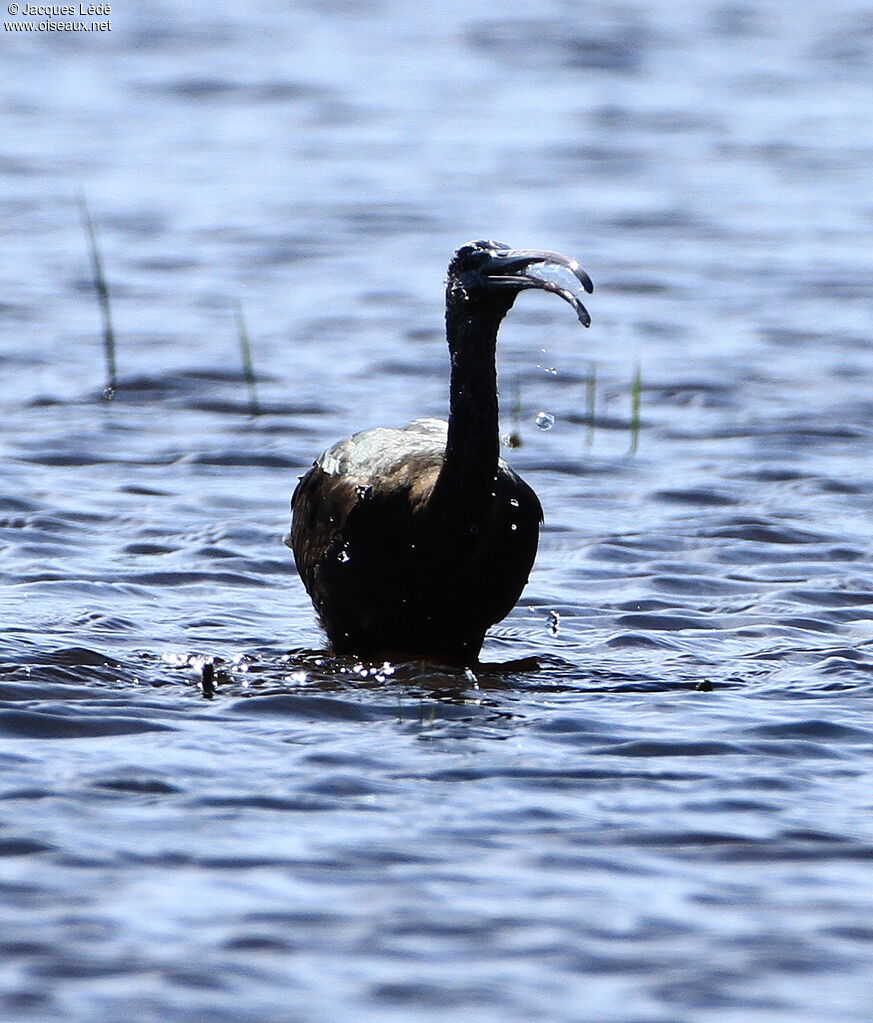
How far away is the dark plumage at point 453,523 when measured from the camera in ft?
22.0

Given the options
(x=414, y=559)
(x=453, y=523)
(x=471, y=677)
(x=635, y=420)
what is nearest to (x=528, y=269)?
(x=453, y=523)

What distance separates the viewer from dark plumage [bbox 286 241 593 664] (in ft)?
22.0

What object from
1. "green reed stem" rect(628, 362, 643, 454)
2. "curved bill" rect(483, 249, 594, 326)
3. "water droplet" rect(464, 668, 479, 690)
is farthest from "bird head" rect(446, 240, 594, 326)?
"green reed stem" rect(628, 362, 643, 454)

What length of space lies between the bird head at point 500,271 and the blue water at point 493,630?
54.8 inches

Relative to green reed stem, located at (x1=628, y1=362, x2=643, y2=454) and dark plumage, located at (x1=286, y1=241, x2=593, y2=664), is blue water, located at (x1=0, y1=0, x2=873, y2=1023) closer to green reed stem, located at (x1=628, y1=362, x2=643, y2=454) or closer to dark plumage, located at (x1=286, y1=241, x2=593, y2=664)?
green reed stem, located at (x1=628, y1=362, x2=643, y2=454)

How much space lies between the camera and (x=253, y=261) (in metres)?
14.1

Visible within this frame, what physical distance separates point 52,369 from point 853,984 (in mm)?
7837

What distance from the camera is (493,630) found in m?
7.82

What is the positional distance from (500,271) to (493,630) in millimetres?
1731

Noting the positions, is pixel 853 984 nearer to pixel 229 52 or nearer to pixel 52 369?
pixel 52 369

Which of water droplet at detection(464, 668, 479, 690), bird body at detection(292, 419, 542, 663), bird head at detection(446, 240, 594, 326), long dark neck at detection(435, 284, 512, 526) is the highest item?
bird head at detection(446, 240, 594, 326)

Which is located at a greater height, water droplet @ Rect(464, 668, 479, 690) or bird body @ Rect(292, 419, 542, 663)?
bird body @ Rect(292, 419, 542, 663)

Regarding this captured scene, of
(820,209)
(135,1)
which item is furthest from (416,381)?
(135,1)

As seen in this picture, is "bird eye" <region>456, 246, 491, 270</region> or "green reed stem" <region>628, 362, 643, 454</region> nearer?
"bird eye" <region>456, 246, 491, 270</region>
